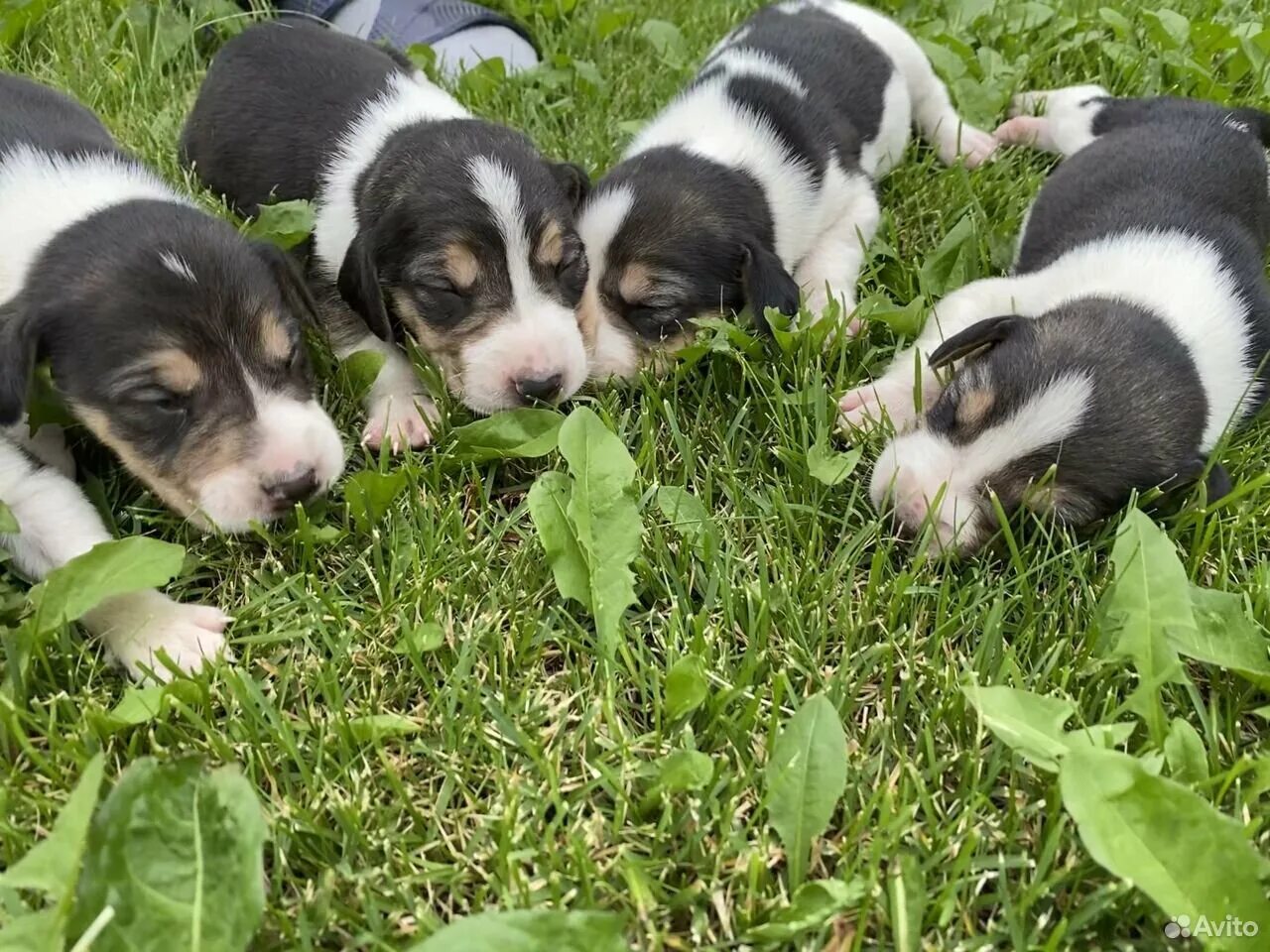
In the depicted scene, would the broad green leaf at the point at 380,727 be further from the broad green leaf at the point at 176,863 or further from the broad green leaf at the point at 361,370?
the broad green leaf at the point at 361,370

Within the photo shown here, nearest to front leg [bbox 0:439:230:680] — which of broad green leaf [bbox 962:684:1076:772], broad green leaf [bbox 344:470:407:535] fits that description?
broad green leaf [bbox 344:470:407:535]

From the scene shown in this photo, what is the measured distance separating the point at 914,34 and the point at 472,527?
13.7ft

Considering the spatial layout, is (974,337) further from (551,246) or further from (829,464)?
(551,246)

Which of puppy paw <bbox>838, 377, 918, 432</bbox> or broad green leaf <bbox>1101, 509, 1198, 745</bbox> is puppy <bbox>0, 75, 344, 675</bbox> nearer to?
puppy paw <bbox>838, 377, 918, 432</bbox>

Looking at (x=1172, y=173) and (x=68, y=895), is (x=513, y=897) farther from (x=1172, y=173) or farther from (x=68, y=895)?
(x=1172, y=173)

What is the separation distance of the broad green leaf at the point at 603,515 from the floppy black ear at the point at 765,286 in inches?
38.5

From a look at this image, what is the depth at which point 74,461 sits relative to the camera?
9.71ft

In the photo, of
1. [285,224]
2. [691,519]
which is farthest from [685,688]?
[285,224]

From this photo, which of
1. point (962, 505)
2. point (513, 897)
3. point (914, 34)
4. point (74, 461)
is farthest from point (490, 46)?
point (513, 897)

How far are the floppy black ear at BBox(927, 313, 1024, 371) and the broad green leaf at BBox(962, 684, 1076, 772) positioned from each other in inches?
44.8

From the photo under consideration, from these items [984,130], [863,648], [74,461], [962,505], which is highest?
[984,130]

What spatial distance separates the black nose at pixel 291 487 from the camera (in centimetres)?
262

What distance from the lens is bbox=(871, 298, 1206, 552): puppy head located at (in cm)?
268

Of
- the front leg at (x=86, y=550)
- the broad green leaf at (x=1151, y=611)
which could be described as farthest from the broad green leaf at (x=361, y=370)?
Answer: the broad green leaf at (x=1151, y=611)
